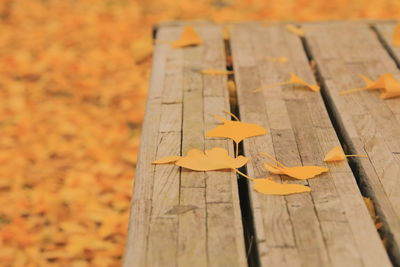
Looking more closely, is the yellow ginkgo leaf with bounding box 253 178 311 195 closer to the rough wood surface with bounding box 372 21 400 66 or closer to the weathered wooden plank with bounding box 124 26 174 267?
the weathered wooden plank with bounding box 124 26 174 267

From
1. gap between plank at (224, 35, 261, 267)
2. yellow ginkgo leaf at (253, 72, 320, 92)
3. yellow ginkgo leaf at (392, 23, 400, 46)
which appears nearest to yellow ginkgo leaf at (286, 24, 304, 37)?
yellow ginkgo leaf at (392, 23, 400, 46)

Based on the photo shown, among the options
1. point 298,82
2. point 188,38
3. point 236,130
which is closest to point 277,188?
point 236,130

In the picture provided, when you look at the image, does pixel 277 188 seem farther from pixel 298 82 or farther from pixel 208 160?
pixel 298 82

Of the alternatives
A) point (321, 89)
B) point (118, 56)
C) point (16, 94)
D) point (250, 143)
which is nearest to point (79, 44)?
point (118, 56)

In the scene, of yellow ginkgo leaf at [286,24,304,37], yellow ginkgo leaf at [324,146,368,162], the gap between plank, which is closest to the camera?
the gap between plank

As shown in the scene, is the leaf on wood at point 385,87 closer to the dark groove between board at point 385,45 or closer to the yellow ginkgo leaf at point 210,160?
the dark groove between board at point 385,45

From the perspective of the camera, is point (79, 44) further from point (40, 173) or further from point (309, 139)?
point (309, 139)
